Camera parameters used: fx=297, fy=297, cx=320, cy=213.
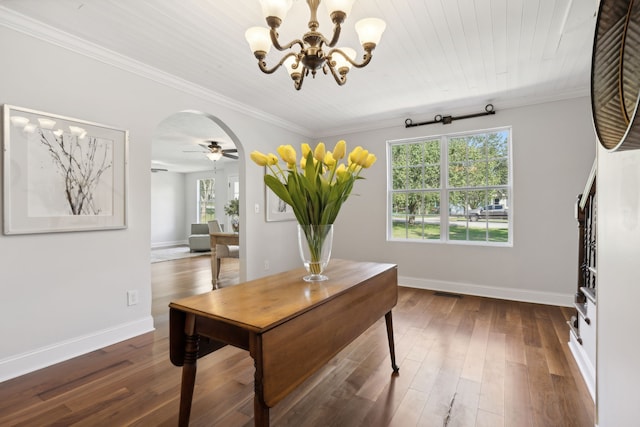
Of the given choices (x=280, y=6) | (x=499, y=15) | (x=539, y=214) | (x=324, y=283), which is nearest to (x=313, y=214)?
(x=324, y=283)

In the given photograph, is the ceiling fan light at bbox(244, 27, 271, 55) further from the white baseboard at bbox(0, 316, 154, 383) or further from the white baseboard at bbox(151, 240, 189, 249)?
the white baseboard at bbox(151, 240, 189, 249)

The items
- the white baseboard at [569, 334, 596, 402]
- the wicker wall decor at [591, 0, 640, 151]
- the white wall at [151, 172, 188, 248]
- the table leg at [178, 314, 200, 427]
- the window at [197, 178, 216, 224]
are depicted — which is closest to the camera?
the wicker wall decor at [591, 0, 640, 151]

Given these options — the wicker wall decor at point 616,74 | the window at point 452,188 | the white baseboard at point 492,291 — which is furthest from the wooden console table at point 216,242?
the wicker wall decor at point 616,74

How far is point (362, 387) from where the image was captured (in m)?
1.84

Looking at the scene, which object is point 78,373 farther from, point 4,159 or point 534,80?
point 534,80

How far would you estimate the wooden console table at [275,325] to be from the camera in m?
1.01

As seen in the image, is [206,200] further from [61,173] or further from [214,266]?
[61,173]

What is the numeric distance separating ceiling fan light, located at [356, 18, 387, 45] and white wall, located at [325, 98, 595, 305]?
9.10ft

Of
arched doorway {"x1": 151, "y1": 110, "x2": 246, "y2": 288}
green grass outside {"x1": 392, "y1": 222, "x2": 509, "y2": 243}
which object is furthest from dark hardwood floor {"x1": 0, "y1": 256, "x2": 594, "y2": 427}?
arched doorway {"x1": 151, "y1": 110, "x2": 246, "y2": 288}

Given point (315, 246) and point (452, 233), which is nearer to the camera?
point (315, 246)

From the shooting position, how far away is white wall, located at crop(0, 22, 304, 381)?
6.52 ft

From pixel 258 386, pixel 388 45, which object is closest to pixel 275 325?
pixel 258 386

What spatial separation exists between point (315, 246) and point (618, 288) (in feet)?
4.02

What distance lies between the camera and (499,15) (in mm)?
1999
